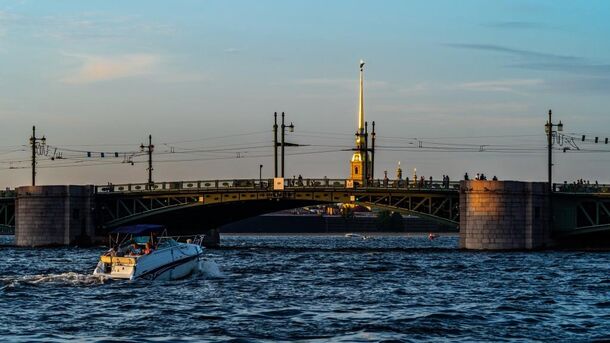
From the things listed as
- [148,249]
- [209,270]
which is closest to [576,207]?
[209,270]

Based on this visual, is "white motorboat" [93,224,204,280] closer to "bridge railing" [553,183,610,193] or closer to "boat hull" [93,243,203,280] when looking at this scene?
"boat hull" [93,243,203,280]

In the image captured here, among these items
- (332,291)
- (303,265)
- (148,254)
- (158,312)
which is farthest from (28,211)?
(158,312)

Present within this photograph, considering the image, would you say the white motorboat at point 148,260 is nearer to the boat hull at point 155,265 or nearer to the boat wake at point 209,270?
the boat hull at point 155,265

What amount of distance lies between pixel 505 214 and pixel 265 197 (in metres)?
20.7

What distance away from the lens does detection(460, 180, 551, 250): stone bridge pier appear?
312 feet

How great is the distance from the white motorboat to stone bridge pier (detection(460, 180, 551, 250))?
118 ft

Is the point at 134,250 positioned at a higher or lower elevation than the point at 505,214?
lower

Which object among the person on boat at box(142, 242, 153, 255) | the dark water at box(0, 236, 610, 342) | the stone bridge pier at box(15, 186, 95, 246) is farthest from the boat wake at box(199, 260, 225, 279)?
the stone bridge pier at box(15, 186, 95, 246)

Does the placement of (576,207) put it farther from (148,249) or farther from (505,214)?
(148,249)

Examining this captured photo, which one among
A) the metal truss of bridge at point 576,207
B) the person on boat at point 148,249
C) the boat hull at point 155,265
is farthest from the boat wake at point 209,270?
the metal truss of bridge at point 576,207

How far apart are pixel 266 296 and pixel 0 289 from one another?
11765 millimetres

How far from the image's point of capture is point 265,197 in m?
105

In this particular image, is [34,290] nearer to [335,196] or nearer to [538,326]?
[538,326]

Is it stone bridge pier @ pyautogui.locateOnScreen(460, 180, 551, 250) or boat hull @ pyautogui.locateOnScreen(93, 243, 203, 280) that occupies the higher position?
stone bridge pier @ pyautogui.locateOnScreen(460, 180, 551, 250)
